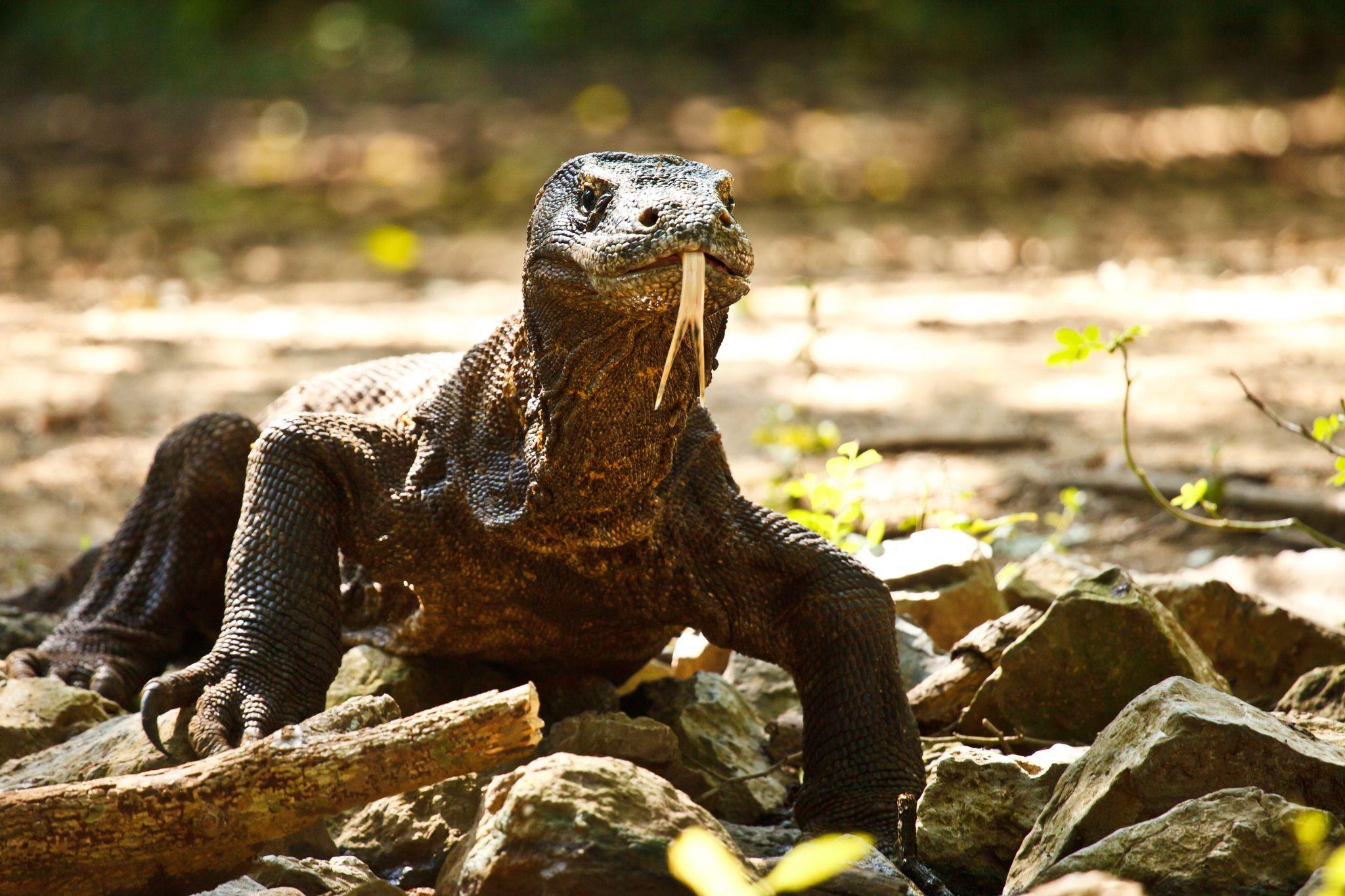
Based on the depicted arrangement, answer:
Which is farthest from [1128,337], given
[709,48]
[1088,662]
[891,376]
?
[709,48]

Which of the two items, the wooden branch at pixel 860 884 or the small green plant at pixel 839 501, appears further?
the small green plant at pixel 839 501

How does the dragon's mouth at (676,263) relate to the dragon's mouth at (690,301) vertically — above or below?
above

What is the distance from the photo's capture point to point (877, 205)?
541 inches

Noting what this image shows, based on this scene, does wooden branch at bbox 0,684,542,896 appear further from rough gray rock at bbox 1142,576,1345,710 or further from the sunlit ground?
the sunlit ground

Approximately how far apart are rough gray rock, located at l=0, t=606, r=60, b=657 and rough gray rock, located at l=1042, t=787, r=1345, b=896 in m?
3.27

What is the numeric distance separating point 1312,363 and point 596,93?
11.4 m

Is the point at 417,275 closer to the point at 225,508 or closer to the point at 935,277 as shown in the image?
the point at 935,277

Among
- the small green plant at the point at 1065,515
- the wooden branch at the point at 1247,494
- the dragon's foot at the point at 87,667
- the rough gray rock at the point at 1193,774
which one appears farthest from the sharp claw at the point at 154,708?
the wooden branch at the point at 1247,494

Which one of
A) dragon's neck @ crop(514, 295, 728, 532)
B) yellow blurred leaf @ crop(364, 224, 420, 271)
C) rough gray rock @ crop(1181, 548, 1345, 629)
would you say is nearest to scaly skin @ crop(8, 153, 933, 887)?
dragon's neck @ crop(514, 295, 728, 532)

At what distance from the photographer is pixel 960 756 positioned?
10.1ft

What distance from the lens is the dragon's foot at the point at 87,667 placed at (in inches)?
162

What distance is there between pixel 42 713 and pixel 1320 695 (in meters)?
3.04

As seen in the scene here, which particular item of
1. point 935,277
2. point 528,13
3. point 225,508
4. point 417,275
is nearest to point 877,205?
point 935,277

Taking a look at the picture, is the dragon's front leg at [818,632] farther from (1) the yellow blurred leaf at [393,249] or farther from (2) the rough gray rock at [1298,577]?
(1) the yellow blurred leaf at [393,249]
